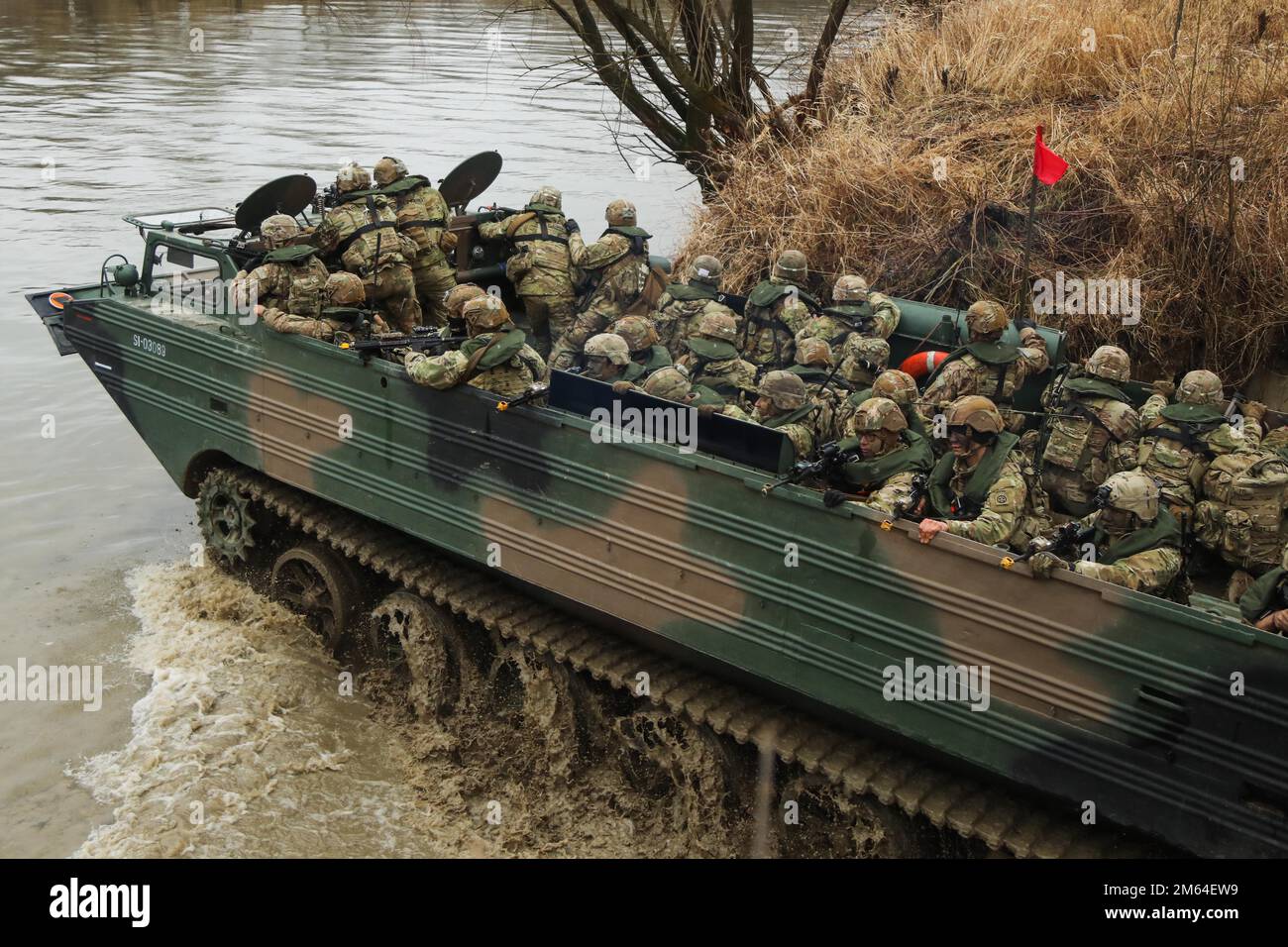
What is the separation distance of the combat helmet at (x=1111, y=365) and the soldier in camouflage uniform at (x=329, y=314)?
12.9ft

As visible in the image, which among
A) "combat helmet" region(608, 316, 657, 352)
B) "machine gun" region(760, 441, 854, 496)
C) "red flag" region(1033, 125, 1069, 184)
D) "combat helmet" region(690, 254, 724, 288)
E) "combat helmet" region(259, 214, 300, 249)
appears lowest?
"machine gun" region(760, 441, 854, 496)

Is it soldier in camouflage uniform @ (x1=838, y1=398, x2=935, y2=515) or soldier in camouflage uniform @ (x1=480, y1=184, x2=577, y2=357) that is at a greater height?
soldier in camouflage uniform @ (x1=480, y1=184, x2=577, y2=357)

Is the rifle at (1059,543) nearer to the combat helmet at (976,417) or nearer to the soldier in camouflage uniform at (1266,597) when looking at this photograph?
the combat helmet at (976,417)

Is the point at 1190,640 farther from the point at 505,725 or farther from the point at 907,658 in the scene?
the point at 505,725

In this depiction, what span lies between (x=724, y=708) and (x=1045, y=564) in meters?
1.79

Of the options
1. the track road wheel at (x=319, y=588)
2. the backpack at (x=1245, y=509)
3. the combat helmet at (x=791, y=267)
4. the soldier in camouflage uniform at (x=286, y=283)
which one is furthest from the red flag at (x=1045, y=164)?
the track road wheel at (x=319, y=588)

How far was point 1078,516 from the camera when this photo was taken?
639 cm

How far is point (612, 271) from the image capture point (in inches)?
330

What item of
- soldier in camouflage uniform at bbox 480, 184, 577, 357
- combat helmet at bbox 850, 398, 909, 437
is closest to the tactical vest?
combat helmet at bbox 850, 398, 909, 437

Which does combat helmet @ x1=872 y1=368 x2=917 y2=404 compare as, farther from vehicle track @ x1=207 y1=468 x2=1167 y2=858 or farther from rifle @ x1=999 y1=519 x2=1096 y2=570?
vehicle track @ x1=207 y1=468 x2=1167 y2=858

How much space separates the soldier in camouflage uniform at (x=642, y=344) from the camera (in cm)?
704

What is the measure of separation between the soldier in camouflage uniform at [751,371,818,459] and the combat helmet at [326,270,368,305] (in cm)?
250

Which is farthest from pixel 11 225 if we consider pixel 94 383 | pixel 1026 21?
pixel 1026 21

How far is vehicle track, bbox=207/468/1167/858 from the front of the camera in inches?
211
